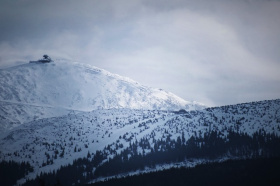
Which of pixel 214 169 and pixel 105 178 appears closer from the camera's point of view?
pixel 214 169

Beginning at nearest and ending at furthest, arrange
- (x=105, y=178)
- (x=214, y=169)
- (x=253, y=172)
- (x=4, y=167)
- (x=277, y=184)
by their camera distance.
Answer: (x=277, y=184) → (x=253, y=172) → (x=214, y=169) → (x=105, y=178) → (x=4, y=167)

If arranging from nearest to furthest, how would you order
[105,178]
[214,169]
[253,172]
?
[253,172], [214,169], [105,178]

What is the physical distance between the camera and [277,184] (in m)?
134

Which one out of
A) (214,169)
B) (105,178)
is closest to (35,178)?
(105,178)

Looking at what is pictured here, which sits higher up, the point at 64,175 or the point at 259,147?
the point at 259,147

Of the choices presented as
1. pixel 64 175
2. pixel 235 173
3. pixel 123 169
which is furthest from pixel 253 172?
pixel 64 175

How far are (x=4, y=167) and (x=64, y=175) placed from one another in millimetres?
43929

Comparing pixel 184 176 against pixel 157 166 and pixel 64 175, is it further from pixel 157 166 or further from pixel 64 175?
pixel 64 175

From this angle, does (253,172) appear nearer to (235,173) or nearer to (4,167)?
(235,173)

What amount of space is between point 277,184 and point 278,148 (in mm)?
53943

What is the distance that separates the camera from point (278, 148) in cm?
18275

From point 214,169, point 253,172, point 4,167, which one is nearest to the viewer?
point 253,172

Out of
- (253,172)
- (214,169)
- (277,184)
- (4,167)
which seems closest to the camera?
(277,184)

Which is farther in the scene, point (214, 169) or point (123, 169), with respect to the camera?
point (123, 169)
